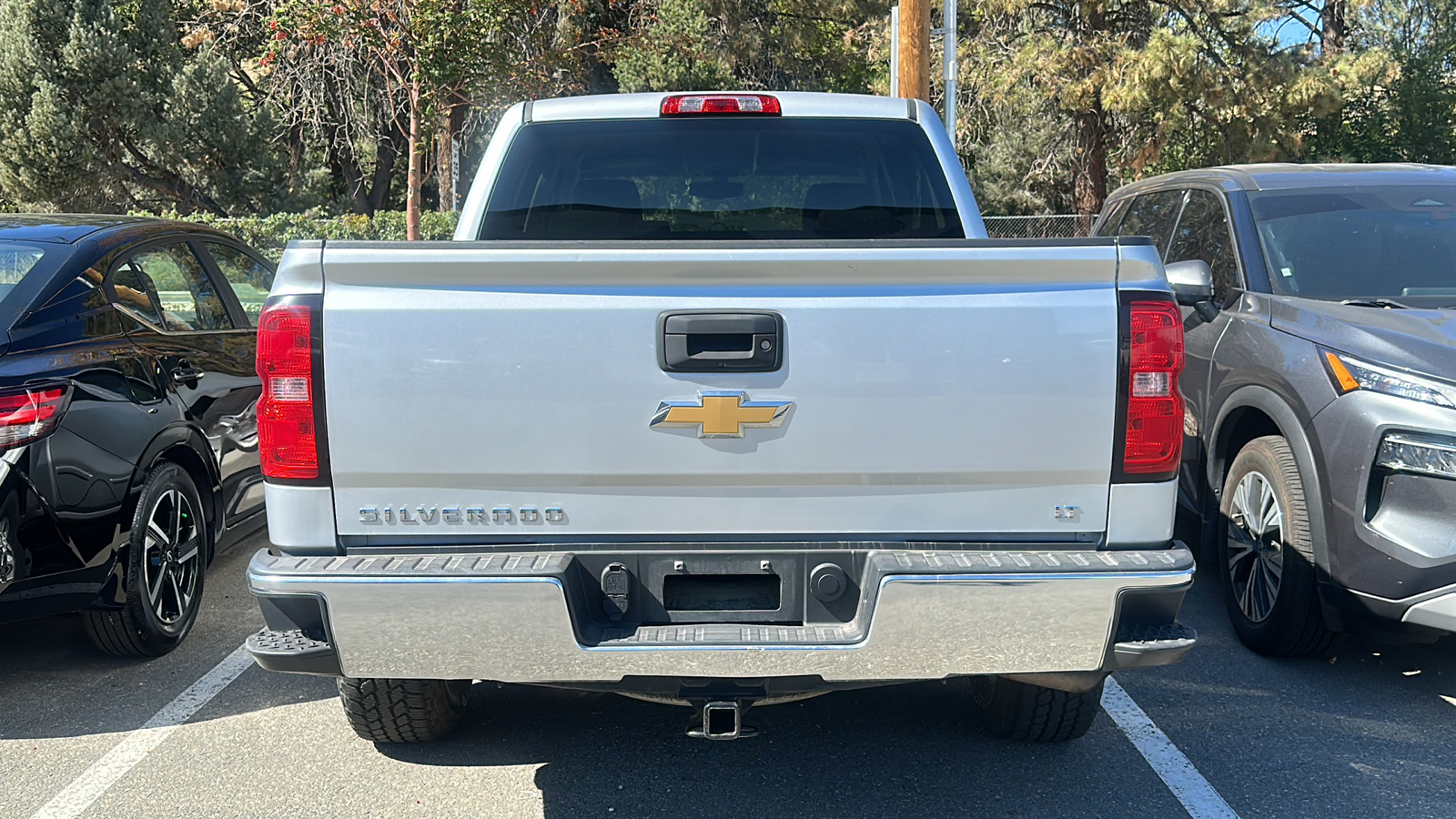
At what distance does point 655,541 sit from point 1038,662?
95 centimetres

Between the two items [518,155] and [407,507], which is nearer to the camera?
[407,507]

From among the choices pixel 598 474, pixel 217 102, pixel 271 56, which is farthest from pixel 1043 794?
pixel 217 102

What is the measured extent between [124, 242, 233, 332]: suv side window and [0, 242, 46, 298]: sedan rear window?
33 centimetres

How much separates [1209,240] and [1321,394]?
160 cm

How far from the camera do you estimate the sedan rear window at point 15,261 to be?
14.5 feet

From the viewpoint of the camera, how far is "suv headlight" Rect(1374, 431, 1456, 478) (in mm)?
3885

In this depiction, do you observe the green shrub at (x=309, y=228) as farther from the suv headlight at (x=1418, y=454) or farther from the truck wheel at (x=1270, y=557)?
the suv headlight at (x=1418, y=454)

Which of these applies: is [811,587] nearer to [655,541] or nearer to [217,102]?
[655,541]

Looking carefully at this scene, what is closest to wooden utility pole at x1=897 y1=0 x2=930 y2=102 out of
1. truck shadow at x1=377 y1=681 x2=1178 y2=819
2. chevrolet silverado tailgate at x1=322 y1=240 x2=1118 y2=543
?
truck shadow at x1=377 y1=681 x2=1178 y2=819

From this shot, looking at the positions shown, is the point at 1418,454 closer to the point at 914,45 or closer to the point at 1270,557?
the point at 1270,557

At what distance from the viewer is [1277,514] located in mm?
4566

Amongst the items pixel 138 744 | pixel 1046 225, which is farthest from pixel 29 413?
pixel 1046 225

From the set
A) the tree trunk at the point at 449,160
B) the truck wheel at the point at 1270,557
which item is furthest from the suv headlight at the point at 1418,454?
the tree trunk at the point at 449,160

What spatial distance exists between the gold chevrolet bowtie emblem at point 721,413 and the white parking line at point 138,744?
153 centimetres
